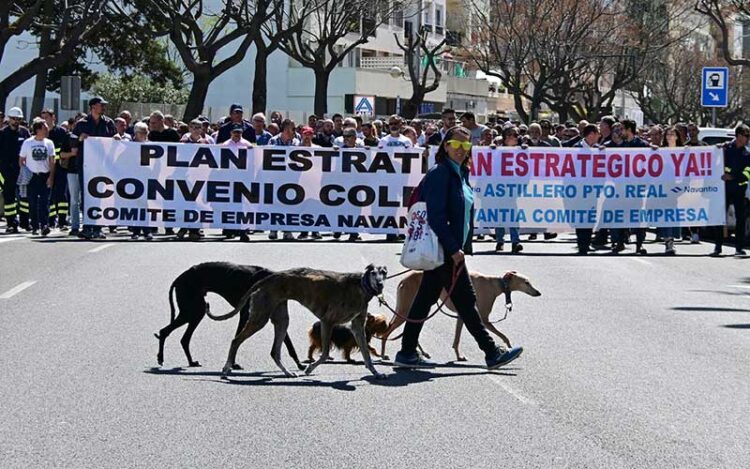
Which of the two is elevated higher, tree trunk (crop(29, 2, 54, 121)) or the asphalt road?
tree trunk (crop(29, 2, 54, 121))

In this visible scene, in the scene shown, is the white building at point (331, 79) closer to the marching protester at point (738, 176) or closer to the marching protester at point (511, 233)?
the marching protester at point (511, 233)

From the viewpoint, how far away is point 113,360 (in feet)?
35.1

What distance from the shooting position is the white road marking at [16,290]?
14.8 m

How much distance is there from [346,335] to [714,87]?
22731mm

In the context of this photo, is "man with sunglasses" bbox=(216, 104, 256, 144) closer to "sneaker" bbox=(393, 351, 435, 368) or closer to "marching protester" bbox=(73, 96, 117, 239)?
"marching protester" bbox=(73, 96, 117, 239)

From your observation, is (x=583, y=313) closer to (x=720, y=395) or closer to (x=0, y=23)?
(x=720, y=395)

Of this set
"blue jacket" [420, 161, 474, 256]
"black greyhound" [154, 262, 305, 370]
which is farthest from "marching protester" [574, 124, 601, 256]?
"black greyhound" [154, 262, 305, 370]

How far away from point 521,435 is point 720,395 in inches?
83.0

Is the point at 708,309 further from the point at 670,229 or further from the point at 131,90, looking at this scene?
the point at 131,90

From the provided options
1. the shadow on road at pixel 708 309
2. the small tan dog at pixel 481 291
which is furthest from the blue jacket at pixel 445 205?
the shadow on road at pixel 708 309

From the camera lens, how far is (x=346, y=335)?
10.7m

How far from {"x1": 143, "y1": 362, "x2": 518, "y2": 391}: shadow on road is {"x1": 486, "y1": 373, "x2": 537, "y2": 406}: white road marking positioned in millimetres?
140

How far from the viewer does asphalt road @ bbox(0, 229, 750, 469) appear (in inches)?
301

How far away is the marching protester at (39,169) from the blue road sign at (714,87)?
595 inches
